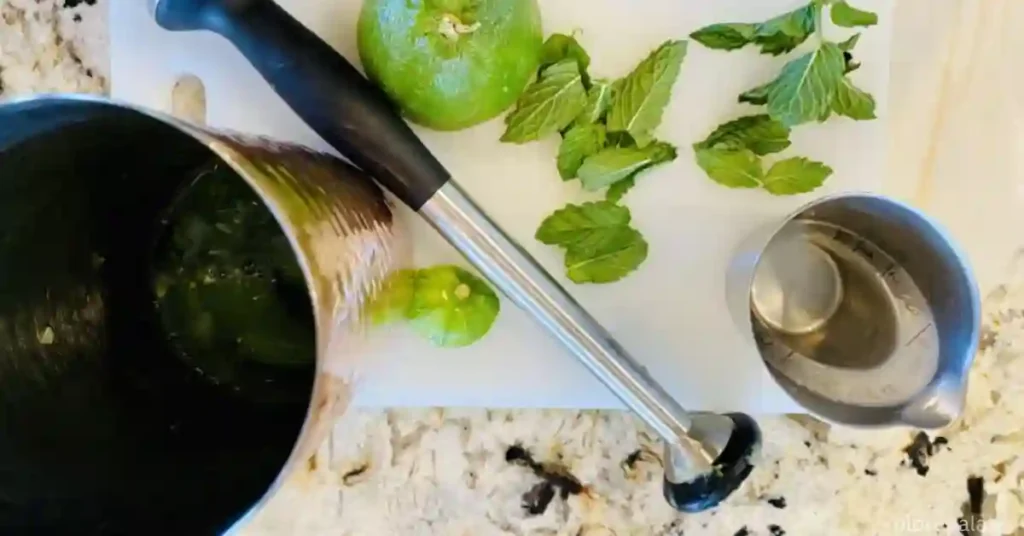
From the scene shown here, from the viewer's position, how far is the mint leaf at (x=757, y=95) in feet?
1.93

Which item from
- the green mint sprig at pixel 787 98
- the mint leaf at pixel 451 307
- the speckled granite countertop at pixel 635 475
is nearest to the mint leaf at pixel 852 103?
the green mint sprig at pixel 787 98

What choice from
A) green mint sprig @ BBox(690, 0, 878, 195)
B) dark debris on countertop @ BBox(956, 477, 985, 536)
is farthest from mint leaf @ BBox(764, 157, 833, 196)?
dark debris on countertop @ BBox(956, 477, 985, 536)

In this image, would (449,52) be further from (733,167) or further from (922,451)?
(922,451)

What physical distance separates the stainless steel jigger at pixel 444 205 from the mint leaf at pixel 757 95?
0.49 ft

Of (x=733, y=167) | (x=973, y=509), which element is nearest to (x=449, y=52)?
(x=733, y=167)

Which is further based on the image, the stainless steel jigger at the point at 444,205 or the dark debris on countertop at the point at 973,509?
the dark debris on countertop at the point at 973,509

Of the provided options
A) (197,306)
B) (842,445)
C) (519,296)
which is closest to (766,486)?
(842,445)

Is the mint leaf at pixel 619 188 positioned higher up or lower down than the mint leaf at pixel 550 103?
lower down

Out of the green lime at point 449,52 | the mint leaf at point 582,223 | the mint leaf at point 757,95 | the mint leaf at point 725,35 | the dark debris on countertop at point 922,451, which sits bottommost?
the dark debris on countertop at point 922,451

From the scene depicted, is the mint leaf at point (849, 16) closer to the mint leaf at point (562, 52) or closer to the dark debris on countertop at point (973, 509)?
the mint leaf at point (562, 52)

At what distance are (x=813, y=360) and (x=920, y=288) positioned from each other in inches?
2.8

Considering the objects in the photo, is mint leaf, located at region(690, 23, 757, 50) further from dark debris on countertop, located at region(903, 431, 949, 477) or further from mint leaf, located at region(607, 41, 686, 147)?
dark debris on countertop, located at region(903, 431, 949, 477)

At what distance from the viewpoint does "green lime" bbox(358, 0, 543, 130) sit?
51cm

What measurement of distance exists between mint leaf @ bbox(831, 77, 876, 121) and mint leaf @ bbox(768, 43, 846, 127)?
0.01 m
